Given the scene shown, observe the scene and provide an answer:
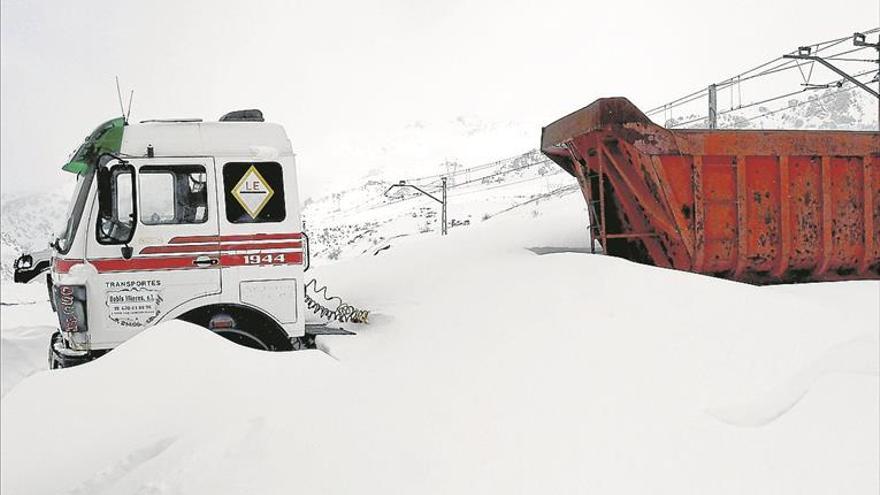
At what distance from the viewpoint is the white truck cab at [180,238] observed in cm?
509

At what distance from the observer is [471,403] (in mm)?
3725

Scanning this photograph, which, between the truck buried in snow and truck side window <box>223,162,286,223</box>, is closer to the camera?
the truck buried in snow

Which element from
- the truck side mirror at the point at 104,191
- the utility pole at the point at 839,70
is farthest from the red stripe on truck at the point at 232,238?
the utility pole at the point at 839,70

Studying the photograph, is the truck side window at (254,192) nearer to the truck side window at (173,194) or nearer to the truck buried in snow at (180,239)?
the truck buried in snow at (180,239)

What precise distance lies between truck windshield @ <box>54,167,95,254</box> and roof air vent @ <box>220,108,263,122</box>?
1228mm

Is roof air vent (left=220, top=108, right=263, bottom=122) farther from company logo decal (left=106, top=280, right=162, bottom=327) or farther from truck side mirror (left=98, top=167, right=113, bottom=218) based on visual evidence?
company logo decal (left=106, top=280, right=162, bottom=327)

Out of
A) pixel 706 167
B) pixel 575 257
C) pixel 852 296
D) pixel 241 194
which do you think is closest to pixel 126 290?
pixel 241 194

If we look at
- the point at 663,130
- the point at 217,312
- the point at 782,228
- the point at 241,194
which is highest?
the point at 663,130

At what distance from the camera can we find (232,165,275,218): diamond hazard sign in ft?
17.9

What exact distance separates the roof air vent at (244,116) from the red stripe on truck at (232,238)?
1.15 metres

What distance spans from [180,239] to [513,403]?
3.14 metres

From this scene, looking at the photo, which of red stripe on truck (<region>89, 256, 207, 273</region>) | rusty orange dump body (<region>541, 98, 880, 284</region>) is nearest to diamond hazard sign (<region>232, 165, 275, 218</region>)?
red stripe on truck (<region>89, 256, 207, 273</region>)

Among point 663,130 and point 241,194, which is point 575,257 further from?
point 241,194

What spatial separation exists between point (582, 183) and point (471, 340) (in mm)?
3651
